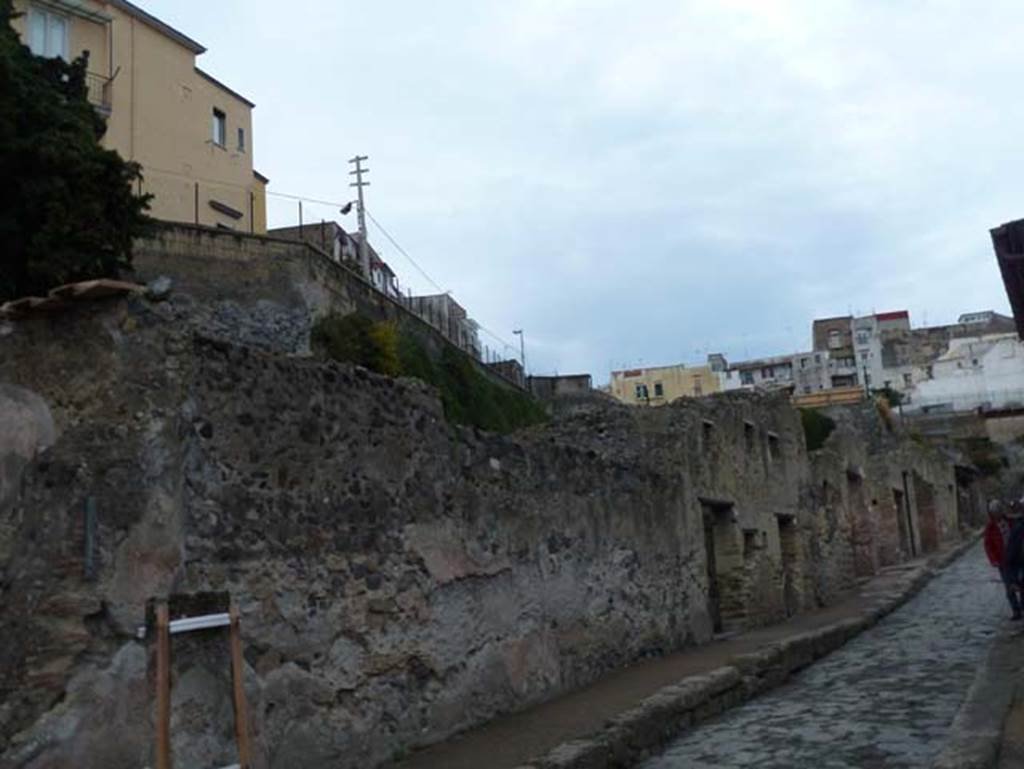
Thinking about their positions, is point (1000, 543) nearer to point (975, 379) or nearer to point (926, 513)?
point (926, 513)

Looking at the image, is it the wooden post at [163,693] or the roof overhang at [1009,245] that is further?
the roof overhang at [1009,245]

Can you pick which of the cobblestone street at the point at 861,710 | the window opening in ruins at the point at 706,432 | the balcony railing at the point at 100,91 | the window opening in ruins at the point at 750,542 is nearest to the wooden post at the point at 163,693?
the cobblestone street at the point at 861,710

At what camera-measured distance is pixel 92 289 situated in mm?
5172

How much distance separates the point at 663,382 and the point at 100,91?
52916mm

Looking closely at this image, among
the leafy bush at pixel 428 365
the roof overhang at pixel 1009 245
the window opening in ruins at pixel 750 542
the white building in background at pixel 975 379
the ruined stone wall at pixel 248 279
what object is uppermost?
the white building in background at pixel 975 379

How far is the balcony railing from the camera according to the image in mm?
27953

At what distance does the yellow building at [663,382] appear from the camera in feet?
245

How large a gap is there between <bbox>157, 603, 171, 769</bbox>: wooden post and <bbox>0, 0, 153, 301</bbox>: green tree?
1195cm

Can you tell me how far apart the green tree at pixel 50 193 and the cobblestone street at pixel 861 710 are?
38.8 ft

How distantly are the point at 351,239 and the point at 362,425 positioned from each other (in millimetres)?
34871

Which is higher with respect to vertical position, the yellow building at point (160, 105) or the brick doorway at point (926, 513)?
the yellow building at point (160, 105)

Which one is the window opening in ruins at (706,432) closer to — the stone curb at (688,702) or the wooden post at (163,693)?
the stone curb at (688,702)

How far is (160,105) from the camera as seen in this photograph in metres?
30.2

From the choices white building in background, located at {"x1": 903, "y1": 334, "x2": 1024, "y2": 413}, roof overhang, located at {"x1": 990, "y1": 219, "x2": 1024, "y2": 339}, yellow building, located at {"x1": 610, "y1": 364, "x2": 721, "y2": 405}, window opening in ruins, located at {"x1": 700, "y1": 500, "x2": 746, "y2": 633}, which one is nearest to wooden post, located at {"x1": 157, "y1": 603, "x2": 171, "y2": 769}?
roof overhang, located at {"x1": 990, "y1": 219, "x2": 1024, "y2": 339}
